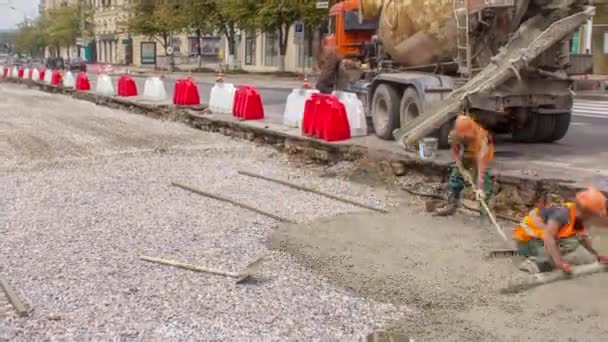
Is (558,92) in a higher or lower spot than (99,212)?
higher

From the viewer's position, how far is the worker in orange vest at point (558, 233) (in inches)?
214

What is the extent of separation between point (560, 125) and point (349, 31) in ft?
18.7

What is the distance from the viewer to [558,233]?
5668mm

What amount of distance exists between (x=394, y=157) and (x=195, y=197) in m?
3.03

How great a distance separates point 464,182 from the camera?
27.7 feet

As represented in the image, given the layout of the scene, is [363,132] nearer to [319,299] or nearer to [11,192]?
[11,192]

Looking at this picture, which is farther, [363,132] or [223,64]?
[223,64]

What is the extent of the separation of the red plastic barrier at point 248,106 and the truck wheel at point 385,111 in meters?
4.05

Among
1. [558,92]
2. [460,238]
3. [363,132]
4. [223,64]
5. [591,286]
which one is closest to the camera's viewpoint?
[591,286]

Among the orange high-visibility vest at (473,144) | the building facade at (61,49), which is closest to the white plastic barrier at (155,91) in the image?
the orange high-visibility vest at (473,144)

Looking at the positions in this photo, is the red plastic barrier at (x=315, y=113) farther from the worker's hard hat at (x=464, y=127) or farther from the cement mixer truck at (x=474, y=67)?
the worker's hard hat at (x=464, y=127)

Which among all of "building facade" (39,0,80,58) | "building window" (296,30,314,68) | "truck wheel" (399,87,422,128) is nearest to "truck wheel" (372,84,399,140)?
"truck wheel" (399,87,422,128)

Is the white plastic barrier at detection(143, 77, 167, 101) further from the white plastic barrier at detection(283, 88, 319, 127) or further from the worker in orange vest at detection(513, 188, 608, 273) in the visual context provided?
the worker in orange vest at detection(513, 188, 608, 273)

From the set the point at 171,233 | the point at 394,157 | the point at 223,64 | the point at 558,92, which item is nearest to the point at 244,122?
the point at 394,157
